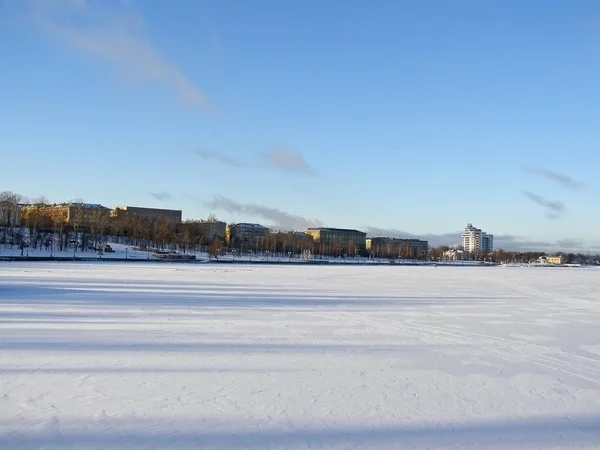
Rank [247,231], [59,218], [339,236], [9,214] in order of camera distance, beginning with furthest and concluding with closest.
Answer: 1. [339,236]
2. [247,231]
3. [59,218]
4. [9,214]

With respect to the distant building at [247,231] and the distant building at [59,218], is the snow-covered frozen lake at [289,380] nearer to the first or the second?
the distant building at [59,218]

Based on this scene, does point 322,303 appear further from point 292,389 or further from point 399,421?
point 399,421

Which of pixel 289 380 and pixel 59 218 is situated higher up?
pixel 59 218

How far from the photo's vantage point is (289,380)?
26.6 ft

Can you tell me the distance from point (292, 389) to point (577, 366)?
5.32 m

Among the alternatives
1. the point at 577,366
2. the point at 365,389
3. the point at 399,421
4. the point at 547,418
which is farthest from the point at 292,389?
the point at 577,366

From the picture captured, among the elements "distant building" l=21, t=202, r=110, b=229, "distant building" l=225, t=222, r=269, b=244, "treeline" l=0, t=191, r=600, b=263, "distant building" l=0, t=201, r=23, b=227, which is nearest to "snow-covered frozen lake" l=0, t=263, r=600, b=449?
"treeline" l=0, t=191, r=600, b=263

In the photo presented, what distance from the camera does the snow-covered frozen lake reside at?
19.2 ft

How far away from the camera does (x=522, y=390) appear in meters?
7.95

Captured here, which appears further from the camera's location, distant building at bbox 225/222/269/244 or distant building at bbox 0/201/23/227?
distant building at bbox 225/222/269/244

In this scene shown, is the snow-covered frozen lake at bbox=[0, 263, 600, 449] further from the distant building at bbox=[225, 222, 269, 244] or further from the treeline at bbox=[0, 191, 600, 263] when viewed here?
the distant building at bbox=[225, 222, 269, 244]

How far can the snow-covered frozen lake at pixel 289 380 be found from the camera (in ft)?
19.2

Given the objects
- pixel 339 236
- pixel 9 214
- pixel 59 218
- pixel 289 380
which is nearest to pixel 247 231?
pixel 339 236

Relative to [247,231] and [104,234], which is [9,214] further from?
[247,231]
